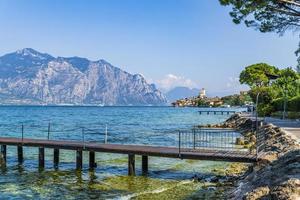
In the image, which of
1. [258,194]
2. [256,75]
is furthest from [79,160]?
[256,75]

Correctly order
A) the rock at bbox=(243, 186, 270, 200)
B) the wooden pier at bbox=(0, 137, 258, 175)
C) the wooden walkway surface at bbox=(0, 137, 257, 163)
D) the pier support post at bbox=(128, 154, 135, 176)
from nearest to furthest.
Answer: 1. the rock at bbox=(243, 186, 270, 200)
2. the wooden walkway surface at bbox=(0, 137, 257, 163)
3. the wooden pier at bbox=(0, 137, 258, 175)
4. the pier support post at bbox=(128, 154, 135, 176)

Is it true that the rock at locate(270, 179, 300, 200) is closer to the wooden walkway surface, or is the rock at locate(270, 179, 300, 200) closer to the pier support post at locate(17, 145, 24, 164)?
the wooden walkway surface

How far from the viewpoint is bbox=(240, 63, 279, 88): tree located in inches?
3952

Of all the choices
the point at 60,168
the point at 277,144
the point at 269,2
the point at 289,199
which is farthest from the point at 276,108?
the point at 289,199

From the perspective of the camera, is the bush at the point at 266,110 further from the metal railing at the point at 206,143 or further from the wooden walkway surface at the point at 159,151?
the wooden walkway surface at the point at 159,151

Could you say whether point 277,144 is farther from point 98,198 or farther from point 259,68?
point 259,68

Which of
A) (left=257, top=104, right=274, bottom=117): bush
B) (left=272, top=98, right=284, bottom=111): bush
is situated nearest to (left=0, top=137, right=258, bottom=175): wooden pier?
(left=272, top=98, right=284, bottom=111): bush

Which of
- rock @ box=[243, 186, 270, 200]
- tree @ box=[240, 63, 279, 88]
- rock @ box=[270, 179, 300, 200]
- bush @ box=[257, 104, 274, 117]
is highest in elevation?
tree @ box=[240, 63, 279, 88]

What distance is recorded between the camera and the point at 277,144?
2608cm

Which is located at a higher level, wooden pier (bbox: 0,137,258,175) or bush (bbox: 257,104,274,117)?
bush (bbox: 257,104,274,117)

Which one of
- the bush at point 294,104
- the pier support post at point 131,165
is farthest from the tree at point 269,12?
the bush at point 294,104

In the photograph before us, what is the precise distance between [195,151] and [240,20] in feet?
24.0

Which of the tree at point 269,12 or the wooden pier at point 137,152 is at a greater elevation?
the tree at point 269,12

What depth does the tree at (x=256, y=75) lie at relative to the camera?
10038 cm
